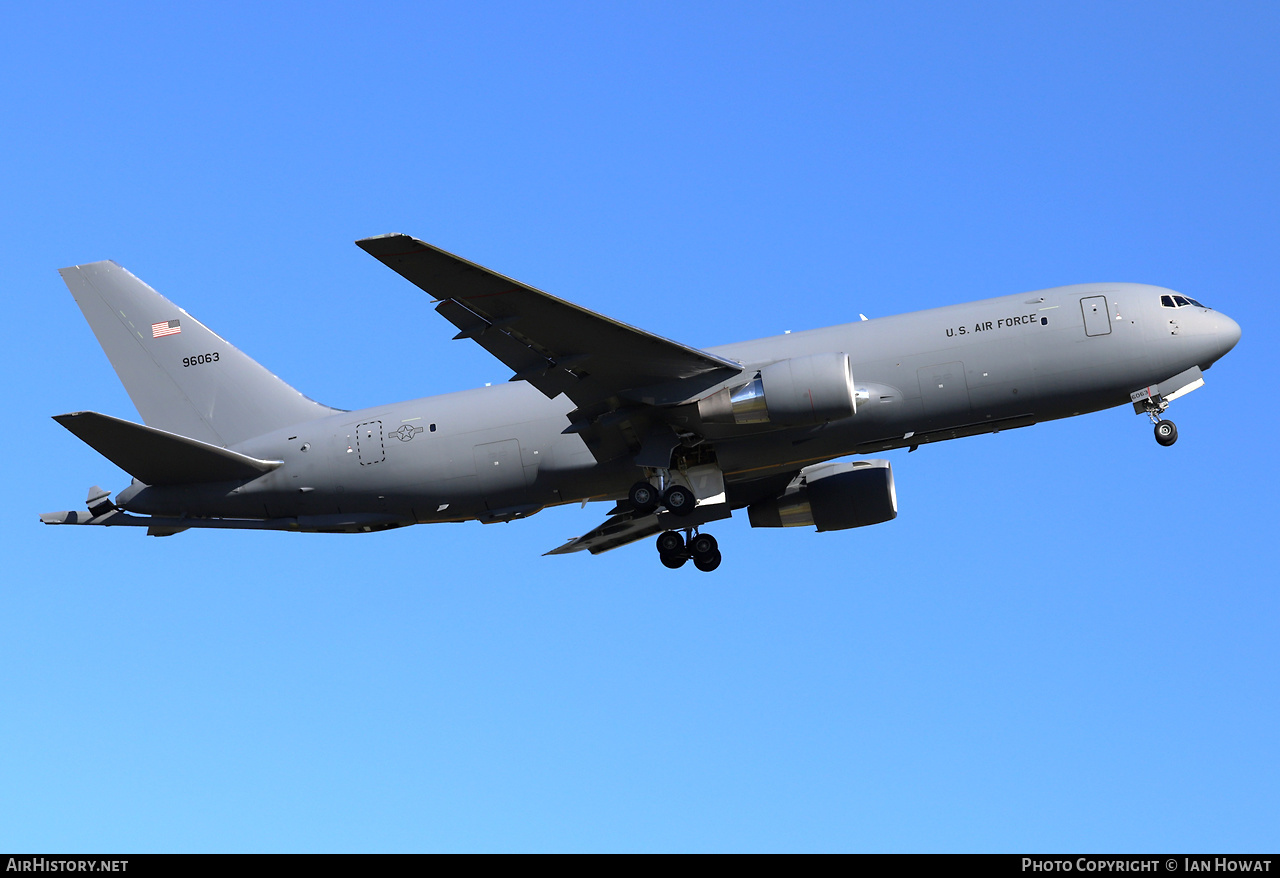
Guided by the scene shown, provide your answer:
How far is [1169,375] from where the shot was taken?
96.0 feet

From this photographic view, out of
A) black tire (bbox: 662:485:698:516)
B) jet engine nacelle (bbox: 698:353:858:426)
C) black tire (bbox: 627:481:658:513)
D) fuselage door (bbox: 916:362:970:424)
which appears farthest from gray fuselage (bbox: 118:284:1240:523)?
black tire (bbox: 662:485:698:516)

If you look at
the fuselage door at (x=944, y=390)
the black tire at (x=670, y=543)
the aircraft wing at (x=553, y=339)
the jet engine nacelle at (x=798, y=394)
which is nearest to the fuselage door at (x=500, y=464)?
the aircraft wing at (x=553, y=339)

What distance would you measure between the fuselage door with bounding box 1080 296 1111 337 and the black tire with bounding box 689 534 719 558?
11411mm

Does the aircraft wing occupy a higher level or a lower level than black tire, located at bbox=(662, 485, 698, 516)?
higher

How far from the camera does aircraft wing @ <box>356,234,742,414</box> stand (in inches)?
1045

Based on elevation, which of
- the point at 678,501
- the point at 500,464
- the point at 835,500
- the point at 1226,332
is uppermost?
the point at 1226,332

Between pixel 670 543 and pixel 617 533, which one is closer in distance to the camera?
pixel 670 543

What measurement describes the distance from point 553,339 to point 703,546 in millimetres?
8827

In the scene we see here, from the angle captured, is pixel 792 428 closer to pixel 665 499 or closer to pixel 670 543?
pixel 665 499

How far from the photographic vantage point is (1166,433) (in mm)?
29594

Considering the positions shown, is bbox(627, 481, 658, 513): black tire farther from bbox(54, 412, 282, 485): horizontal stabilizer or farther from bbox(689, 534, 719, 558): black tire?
bbox(54, 412, 282, 485): horizontal stabilizer

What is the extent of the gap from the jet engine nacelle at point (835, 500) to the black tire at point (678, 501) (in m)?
6.05

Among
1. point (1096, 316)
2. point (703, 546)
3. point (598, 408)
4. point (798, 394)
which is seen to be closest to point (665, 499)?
point (598, 408)
